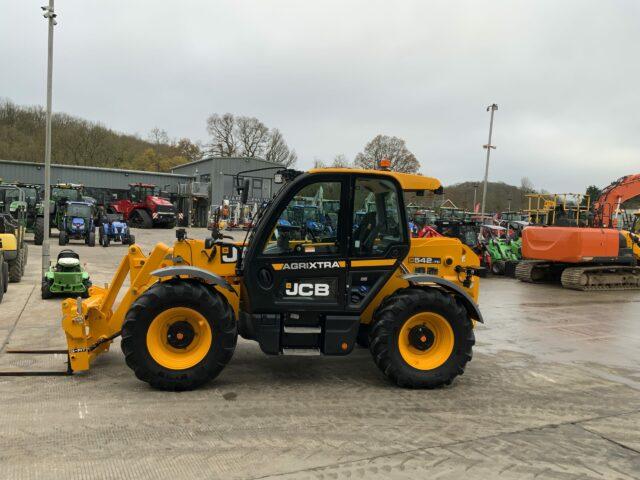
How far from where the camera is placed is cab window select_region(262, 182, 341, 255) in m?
Result: 5.21

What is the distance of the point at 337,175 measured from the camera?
529 cm

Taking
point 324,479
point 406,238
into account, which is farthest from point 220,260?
point 324,479

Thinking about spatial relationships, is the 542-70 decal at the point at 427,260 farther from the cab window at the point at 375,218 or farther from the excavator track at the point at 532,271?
the excavator track at the point at 532,271

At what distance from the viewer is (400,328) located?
528cm

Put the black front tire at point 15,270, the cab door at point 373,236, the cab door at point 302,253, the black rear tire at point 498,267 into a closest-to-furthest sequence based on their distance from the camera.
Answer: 1. the cab door at point 302,253
2. the cab door at point 373,236
3. the black front tire at point 15,270
4. the black rear tire at point 498,267

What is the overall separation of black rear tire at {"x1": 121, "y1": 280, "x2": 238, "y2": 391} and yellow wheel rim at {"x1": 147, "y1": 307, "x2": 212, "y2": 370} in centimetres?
5

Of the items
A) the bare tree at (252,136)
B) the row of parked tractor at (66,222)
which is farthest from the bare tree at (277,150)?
the row of parked tractor at (66,222)

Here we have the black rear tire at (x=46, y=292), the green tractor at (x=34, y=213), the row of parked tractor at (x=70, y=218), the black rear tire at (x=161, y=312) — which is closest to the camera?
the black rear tire at (x=161, y=312)

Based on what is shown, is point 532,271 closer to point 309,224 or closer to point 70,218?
point 309,224

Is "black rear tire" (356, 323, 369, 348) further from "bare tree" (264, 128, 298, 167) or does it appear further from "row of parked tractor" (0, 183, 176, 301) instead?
"bare tree" (264, 128, 298, 167)

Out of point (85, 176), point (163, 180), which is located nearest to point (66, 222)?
point (85, 176)

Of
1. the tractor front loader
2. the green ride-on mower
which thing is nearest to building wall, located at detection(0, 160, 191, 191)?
the green ride-on mower

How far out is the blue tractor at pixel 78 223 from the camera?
21062mm

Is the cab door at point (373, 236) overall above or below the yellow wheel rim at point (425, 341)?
above
